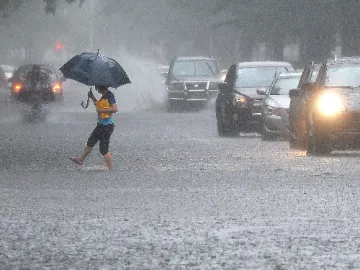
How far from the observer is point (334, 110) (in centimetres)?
2392

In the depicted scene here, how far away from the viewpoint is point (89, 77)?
21.9 m

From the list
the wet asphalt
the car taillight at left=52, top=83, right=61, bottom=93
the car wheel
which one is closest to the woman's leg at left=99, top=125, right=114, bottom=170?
the wet asphalt

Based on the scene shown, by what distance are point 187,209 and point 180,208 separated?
0.52ft

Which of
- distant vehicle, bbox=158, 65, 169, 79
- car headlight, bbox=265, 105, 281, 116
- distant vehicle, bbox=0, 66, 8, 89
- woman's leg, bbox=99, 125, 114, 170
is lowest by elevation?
distant vehicle, bbox=0, 66, 8, 89

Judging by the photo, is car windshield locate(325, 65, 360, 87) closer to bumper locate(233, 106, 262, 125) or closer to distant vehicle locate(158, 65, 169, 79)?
bumper locate(233, 106, 262, 125)

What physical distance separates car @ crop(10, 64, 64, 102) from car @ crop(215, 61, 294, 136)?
416 inches

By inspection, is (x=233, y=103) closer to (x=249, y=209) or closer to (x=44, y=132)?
(x=44, y=132)

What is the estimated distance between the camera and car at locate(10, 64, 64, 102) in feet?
146

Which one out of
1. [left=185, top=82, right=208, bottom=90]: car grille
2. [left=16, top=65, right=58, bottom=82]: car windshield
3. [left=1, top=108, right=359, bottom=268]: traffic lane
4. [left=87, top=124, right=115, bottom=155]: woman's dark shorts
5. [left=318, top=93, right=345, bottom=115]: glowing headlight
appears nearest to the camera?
[left=1, top=108, right=359, bottom=268]: traffic lane

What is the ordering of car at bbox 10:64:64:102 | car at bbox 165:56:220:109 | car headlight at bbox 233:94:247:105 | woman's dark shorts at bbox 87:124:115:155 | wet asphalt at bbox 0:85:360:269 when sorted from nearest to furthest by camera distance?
wet asphalt at bbox 0:85:360:269 → woman's dark shorts at bbox 87:124:115:155 → car headlight at bbox 233:94:247:105 → car at bbox 10:64:64:102 → car at bbox 165:56:220:109

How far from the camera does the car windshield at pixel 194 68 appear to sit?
52.9 meters

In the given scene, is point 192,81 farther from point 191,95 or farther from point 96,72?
point 96,72

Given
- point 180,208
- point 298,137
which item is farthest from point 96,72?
point 180,208

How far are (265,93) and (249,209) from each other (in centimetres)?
1674
